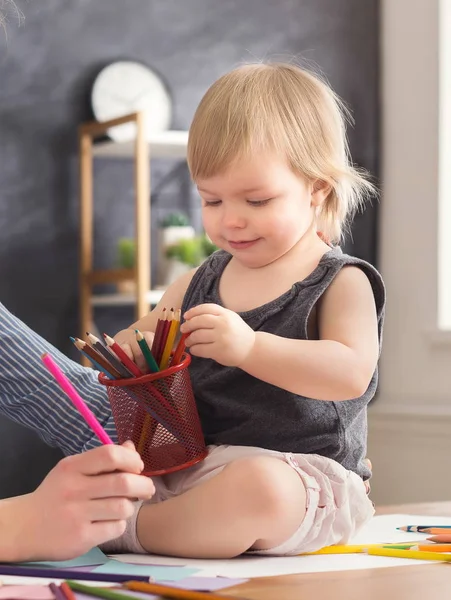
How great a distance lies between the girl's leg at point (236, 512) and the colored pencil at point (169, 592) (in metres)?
0.21

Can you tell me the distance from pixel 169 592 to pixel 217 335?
0.30m

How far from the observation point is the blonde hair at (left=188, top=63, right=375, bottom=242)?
1.19m

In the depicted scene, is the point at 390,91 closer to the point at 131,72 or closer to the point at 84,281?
the point at 131,72

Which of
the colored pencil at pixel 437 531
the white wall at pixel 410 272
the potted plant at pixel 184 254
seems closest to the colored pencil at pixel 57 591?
the colored pencil at pixel 437 531

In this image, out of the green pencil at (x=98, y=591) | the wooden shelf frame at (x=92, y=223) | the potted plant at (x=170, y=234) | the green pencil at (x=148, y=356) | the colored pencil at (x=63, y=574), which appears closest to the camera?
the green pencil at (x=98, y=591)

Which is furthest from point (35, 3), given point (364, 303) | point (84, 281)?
point (364, 303)

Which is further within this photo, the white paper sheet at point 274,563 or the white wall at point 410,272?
the white wall at point 410,272

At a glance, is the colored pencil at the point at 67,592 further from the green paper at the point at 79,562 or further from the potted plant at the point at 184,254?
the potted plant at the point at 184,254

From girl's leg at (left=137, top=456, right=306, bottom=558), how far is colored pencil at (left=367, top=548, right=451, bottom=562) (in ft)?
0.36

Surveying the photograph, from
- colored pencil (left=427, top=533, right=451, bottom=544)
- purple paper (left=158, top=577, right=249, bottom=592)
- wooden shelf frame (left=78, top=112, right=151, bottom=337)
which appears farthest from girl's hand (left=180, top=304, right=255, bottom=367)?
wooden shelf frame (left=78, top=112, right=151, bottom=337)

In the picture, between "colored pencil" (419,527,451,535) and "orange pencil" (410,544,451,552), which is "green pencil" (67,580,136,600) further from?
"colored pencil" (419,527,451,535)

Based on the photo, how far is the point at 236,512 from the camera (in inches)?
42.8

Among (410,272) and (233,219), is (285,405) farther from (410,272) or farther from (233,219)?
(410,272)

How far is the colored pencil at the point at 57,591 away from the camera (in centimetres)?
84
